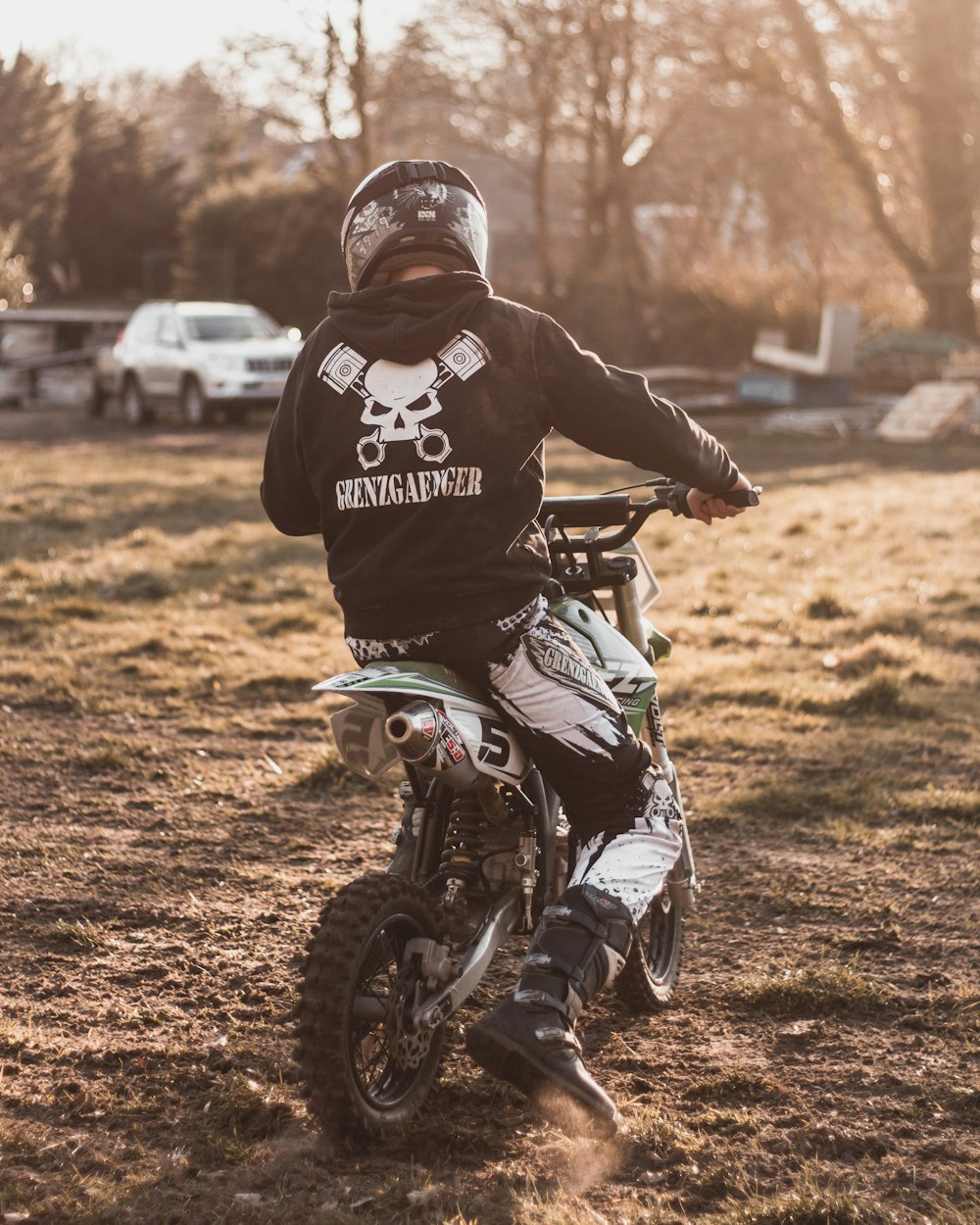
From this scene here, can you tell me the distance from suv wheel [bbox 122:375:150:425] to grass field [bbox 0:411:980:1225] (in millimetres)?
14616

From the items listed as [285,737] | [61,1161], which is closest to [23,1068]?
[61,1161]

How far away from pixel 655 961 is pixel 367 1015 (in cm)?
130

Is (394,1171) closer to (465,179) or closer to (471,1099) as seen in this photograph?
(471,1099)

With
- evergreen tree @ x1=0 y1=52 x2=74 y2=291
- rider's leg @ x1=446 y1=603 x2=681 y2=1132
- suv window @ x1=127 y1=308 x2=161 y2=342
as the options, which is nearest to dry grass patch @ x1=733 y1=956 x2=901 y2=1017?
rider's leg @ x1=446 y1=603 x2=681 y2=1132

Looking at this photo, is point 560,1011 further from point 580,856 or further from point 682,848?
→ point 682,848

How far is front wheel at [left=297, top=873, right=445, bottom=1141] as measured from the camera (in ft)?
9.67

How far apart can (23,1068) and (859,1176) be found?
186cm

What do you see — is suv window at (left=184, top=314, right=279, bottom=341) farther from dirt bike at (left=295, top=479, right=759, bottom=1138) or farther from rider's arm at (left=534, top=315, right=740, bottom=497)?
rider's arm at (left=534, top=315, right=740, bottom=497)

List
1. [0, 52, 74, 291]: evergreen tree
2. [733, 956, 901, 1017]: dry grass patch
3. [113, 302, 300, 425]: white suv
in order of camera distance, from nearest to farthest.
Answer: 1. [733, 956, 901, 1017]: dry grass patch
2. [113, 302, 300, 425]: white suv
3. [0, 52, 74, 291]: evergreen tree

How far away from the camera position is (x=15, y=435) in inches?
898

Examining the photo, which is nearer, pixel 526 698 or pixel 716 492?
pixel 526 698

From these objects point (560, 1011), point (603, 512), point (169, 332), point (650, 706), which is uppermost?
point (169, 332)

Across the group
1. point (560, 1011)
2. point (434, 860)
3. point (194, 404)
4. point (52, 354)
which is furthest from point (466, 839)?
point (52, 354)

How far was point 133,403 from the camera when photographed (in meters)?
25.0
